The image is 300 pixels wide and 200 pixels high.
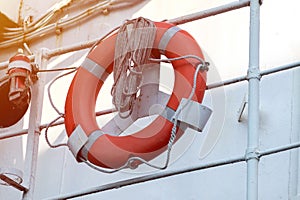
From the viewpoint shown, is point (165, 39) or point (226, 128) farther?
point (226, 128)

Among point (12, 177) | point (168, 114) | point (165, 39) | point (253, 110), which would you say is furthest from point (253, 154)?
point (12, 177)

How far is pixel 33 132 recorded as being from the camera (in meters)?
2.68

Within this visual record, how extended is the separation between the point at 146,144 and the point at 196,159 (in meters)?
0.75

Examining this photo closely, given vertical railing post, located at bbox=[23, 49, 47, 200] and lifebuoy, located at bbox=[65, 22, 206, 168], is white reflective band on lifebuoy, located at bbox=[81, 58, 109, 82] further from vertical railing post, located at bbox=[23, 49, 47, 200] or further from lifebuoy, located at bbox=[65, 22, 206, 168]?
vertical railing post, located at bbox=[23, 49, 47, 200]

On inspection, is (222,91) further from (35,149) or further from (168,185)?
(35,149)

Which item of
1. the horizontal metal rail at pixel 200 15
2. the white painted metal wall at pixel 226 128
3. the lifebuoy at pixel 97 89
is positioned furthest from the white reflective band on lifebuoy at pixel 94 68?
the white painted metal wall at pixel 226 128

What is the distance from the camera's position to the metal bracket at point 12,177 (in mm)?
2504

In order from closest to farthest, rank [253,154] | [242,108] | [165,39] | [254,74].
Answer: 1. [253,154]
2. [254,74]
3. [165,39]
4. [242,108]

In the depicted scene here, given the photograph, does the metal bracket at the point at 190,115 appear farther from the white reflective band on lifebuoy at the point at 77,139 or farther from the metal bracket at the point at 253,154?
the white reflective band on lifebuoy at the point at 77,139

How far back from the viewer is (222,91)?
3.09m

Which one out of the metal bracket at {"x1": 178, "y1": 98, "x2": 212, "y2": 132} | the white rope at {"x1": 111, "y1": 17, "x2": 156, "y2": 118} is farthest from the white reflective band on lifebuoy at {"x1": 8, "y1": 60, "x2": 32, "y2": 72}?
the metal bracket at {"x1": 178, "y1": 98, "x2": 212, "y2": 132}

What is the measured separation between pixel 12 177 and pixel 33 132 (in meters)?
0.17

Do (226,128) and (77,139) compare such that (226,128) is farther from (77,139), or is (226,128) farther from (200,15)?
(77,139)

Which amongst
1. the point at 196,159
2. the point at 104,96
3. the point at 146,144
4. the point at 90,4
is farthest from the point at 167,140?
the point at 90,4
